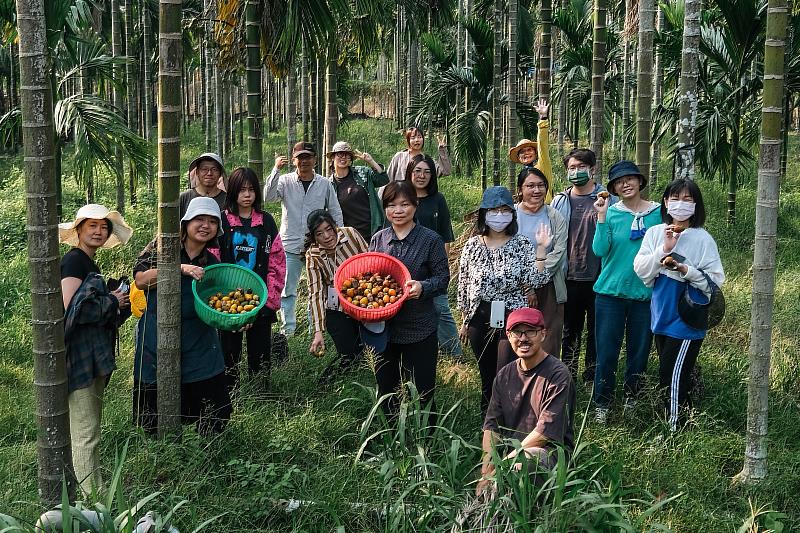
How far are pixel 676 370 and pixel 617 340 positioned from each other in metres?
0.61

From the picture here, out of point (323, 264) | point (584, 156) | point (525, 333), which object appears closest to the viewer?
point (525, 333)

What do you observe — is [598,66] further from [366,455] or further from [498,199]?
[366,455]

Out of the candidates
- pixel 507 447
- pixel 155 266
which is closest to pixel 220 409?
pixel 155 266

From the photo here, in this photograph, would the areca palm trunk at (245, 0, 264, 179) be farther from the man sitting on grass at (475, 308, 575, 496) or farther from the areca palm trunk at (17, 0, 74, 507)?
the areca palm trunk at (17, 0, 74, 507)

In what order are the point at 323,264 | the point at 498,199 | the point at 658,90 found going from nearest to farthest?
the point at 498,199
the point at 323,264
the point at 658,90

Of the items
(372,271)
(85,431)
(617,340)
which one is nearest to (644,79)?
(617,340)

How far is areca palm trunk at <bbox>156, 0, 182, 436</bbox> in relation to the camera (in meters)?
4.84

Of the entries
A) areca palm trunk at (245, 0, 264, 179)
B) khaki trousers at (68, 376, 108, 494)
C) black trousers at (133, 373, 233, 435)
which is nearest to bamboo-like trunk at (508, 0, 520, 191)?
areca palm trunk at (245, 0, 264, 179)

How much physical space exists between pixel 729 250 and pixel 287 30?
6.49m

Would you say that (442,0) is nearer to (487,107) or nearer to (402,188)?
(487,107)

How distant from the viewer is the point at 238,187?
6.31 meters

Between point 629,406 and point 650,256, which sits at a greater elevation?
point 650,256

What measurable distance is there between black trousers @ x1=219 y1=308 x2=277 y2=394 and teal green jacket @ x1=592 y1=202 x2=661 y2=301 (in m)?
2.39

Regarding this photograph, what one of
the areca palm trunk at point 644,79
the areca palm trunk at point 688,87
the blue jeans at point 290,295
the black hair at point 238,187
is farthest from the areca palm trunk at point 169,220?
the areca palm trunk at point 688,87
